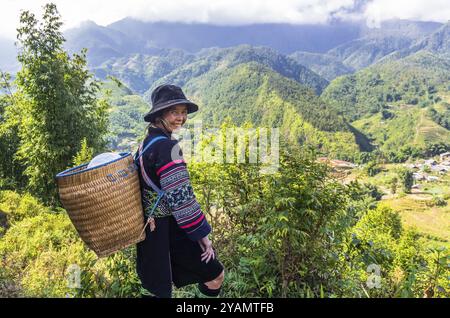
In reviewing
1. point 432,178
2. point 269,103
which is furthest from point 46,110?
point 269,103

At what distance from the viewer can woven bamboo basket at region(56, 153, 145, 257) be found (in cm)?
202

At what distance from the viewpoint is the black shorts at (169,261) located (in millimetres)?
2285

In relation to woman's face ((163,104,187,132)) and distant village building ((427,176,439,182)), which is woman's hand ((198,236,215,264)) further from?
distant village building ((427,176,439,182))

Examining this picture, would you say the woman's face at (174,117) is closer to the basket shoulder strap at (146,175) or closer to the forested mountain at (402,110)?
the basket shoulder strap at (146,175)

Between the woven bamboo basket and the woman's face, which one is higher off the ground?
the woman's face

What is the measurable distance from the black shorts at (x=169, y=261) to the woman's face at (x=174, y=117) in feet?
2.08

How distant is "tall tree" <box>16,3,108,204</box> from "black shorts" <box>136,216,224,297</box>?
1026 cm

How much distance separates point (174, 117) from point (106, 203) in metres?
0.72

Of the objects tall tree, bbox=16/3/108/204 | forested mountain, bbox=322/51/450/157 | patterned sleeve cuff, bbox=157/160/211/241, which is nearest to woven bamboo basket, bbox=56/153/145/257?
patterned sleeve cuff, bbox=157/160/211/241

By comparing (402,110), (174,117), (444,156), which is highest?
(174,117)

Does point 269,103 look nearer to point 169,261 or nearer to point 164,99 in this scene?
point 164,99

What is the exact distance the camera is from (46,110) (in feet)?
37.1

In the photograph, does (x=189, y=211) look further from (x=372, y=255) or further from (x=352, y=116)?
(x=352, y=116)

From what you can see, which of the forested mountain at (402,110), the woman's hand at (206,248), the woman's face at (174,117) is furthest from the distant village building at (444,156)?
the woman's face at (174,117)
